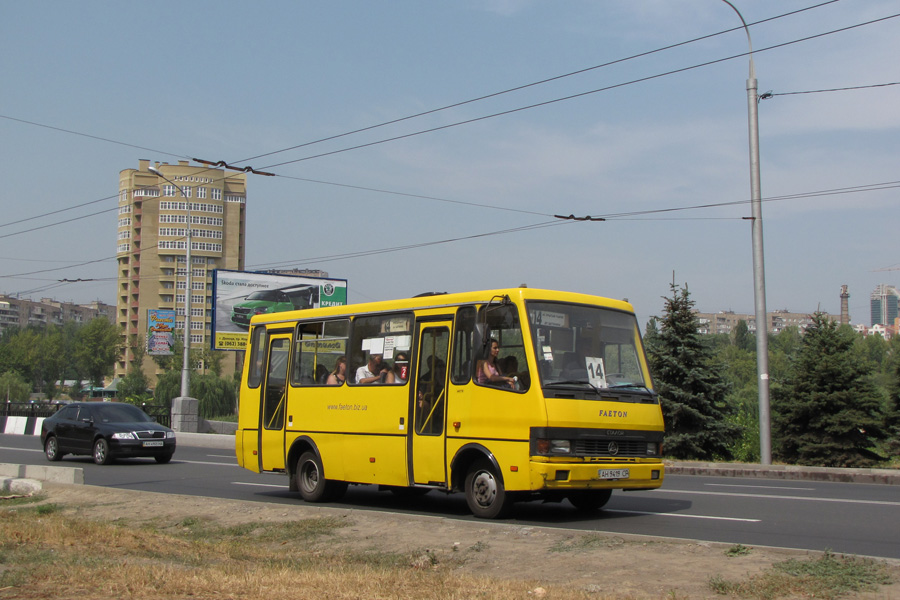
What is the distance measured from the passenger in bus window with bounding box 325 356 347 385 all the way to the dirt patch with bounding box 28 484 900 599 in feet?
6.55

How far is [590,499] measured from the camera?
470 inches

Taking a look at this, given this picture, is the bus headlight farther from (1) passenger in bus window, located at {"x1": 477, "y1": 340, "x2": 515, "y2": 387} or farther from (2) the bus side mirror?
(2) the bus side mirror

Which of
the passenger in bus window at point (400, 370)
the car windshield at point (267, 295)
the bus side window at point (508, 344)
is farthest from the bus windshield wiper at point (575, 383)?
the car windshield at point (267, 295)

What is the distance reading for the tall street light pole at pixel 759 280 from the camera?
21.0 m

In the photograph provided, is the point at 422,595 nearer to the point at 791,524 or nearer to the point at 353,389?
the point at 791,524

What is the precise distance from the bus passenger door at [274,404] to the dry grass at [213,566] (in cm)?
291

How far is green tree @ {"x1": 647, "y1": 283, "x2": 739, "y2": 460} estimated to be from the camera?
89.1ft

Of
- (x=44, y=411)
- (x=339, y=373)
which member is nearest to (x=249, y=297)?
(x=44, y=411)

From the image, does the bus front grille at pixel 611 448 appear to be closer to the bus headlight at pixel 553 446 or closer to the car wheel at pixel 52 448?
the bus headlight at pixel 553 446

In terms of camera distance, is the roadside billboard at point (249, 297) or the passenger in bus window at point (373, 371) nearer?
the passenger in bus window at point (373, 371)

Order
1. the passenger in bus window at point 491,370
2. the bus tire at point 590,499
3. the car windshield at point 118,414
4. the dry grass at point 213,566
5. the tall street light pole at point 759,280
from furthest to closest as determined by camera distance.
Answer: the car windshield at point 118,414 → the tall street light pole at point 759,280 → the bus tire at point 590,499 → the passenger in bus window at point 491,370 → the dry grass at point 213,566

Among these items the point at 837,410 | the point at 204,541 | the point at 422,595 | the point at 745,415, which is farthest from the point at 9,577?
the point at 745,415

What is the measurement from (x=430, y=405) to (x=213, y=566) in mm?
4154

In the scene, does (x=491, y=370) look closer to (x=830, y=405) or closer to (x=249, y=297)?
(x=830, y=405)
